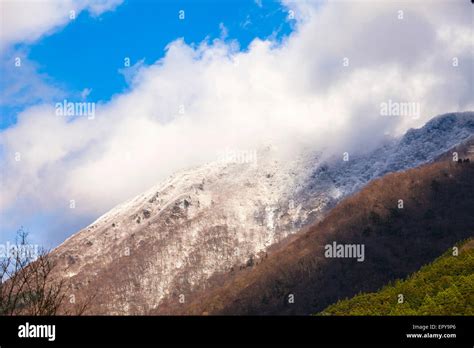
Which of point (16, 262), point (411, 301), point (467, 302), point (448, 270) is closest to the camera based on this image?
point (16, 262)
